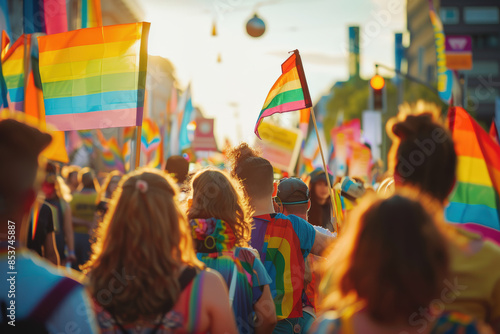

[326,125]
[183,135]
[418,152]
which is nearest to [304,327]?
[418,152]

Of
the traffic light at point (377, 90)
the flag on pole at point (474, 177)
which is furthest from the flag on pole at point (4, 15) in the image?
the traffic light at point (377, 90)

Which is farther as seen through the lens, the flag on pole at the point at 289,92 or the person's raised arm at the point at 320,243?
the flag on pole at the point at 289,92

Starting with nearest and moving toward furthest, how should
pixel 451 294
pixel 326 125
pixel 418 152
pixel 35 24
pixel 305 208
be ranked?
pixel 451 294
pixel 418 152
pixel 305 208
pixel 35 24
pixel 326 125

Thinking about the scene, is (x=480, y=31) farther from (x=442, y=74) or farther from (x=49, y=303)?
(x=49, y=303)

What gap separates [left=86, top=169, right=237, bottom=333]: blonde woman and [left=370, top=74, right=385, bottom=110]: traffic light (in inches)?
510

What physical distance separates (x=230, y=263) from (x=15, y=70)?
4.81m

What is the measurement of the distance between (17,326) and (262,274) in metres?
1.62

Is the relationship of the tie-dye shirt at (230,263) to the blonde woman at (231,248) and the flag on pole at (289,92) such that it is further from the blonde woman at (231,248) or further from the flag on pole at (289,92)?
the flag on pole at (289,92)

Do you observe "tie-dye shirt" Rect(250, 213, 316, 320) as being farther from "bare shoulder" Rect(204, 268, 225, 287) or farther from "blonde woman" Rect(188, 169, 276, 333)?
"bare shoulder" Rect(204, 268, 225, 287)

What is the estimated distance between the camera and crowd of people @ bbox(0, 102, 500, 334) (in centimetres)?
196

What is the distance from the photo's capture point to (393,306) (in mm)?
1934

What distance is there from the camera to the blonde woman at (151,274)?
2439mm

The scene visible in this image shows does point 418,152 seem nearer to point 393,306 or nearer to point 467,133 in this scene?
point 393,306

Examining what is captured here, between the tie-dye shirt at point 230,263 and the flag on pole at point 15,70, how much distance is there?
4167mm
